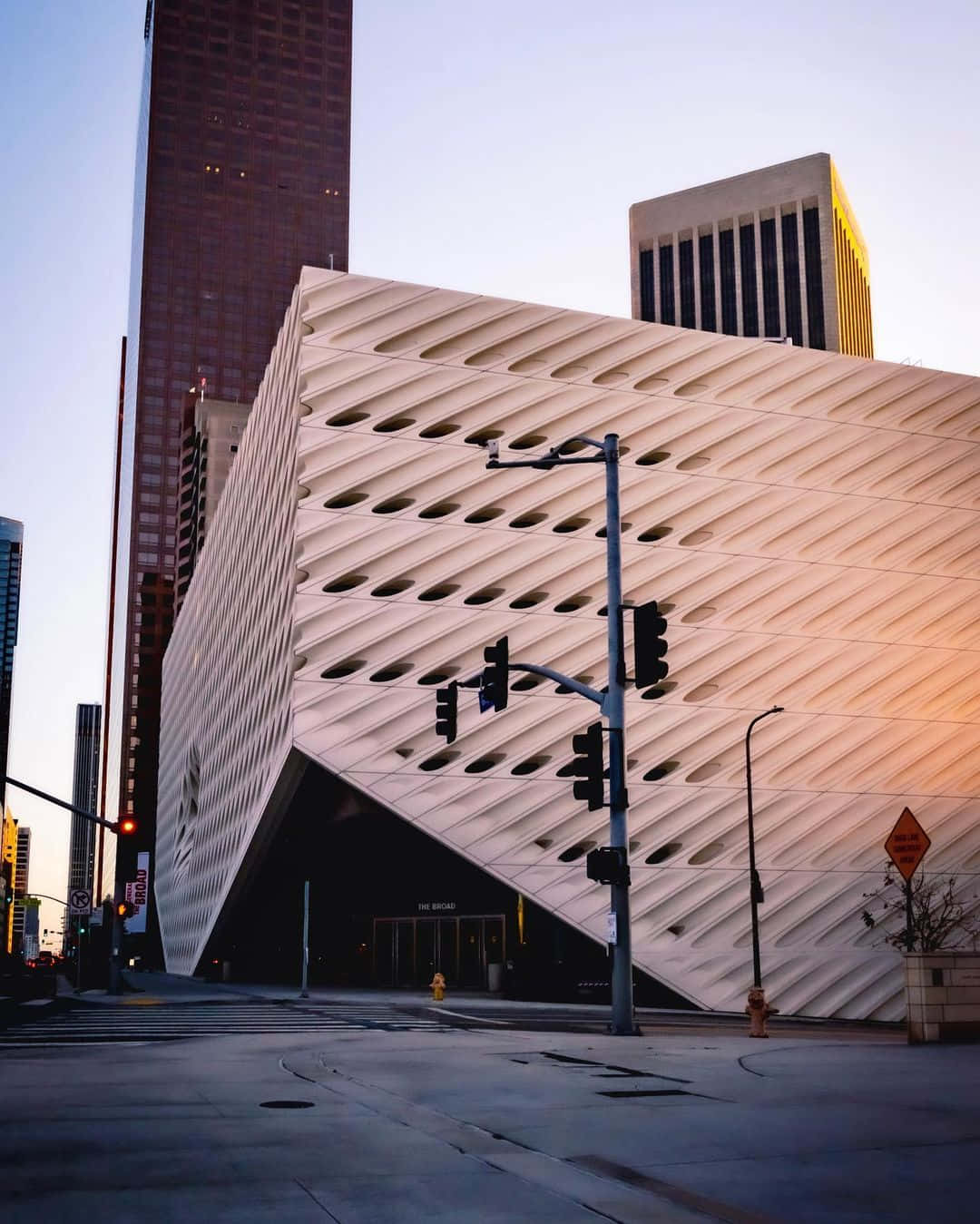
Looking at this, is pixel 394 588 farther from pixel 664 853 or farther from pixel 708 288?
pixel 708 288

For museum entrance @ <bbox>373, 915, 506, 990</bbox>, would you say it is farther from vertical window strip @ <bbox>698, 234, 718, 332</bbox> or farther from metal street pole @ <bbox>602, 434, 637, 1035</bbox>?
vertical window strip @ <bbox>698, 234, 718, 332</bbox>

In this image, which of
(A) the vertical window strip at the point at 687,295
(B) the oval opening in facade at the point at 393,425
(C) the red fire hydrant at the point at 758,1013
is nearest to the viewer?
(C) the red fire hydrant at the point at 758,1013

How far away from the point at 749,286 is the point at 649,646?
140m

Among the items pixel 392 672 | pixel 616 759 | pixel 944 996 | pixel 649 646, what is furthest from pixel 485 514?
pixel 944 996

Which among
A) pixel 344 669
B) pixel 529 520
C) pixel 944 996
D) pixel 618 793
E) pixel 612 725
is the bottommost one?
pixel 944 996

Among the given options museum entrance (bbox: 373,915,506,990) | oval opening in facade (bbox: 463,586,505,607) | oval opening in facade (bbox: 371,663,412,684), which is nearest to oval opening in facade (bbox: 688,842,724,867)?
museum entrance (bbox: 373,915,506,990)

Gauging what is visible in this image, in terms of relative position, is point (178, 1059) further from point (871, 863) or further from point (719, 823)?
point (871, 863)

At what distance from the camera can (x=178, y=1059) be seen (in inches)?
733

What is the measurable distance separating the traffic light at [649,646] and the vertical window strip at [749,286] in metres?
136

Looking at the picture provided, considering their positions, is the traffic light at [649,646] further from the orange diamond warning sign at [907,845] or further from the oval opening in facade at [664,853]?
the oval opening in facade at [664,853]

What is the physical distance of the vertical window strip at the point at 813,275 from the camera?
493 feet

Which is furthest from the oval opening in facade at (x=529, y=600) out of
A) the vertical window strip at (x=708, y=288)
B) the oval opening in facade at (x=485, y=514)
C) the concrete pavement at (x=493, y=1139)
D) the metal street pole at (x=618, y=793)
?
the vertical window strip at (x=708, y=288)

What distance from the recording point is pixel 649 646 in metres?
21.6

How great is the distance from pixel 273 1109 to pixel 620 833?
1263 centimetres
